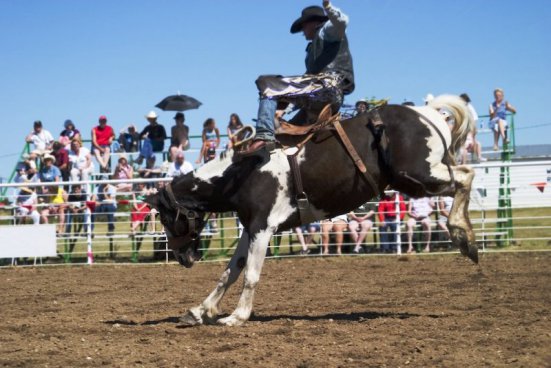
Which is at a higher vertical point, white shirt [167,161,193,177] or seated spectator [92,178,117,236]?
white shirt [167,161,193,177]

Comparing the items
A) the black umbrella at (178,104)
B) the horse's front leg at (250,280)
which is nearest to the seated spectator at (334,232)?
the black umbrella at (178,104)

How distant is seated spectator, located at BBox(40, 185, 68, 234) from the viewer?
45.5 ft

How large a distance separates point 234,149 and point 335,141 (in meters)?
0.90

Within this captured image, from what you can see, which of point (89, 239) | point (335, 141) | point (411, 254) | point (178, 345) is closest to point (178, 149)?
point (89, 239)

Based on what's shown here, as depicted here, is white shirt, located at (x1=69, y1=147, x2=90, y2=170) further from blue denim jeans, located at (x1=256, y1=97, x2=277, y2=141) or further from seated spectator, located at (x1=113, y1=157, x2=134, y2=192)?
blue denim jeans, located at (x1=256, y1=97, x2=277, y2=141)

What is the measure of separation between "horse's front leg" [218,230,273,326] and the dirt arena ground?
0.11m

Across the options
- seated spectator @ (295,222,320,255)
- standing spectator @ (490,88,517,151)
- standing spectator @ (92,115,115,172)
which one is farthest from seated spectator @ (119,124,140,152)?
standing spectator @ (490,88,517,151)

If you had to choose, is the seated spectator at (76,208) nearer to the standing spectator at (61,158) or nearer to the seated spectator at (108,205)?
the seated spectator at (108,205)

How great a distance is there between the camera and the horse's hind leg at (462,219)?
6484 mm

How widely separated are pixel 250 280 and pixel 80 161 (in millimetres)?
10577

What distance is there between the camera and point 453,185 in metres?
6.55

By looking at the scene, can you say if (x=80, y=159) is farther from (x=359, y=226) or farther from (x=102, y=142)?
(x=359, y=226)

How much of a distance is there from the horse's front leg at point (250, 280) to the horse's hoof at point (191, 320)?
0.18m

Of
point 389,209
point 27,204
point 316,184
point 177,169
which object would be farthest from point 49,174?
point 316,184
